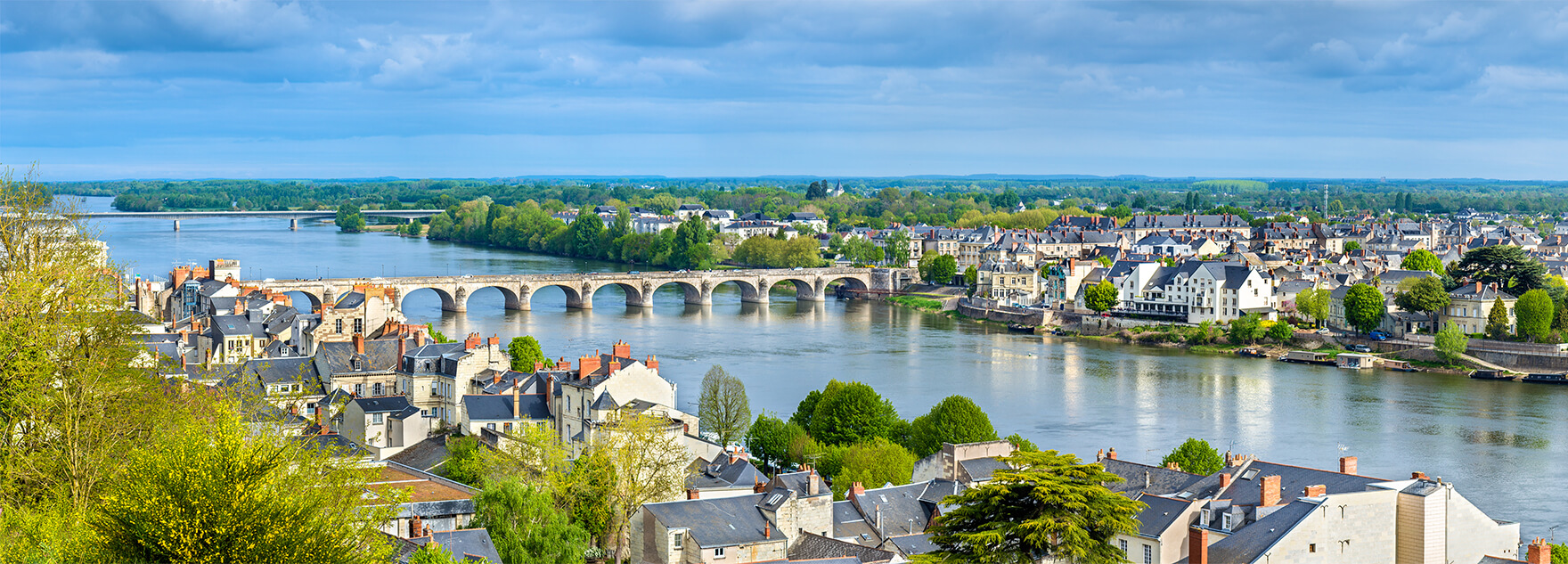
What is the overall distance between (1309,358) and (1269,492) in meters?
31.1

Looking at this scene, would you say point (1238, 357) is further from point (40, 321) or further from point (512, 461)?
point (40, 321)

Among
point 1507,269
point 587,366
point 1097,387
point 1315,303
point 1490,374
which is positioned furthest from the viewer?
point 1315,303

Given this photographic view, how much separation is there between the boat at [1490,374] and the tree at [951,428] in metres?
23.5

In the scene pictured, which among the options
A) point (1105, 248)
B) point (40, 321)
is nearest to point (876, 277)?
point (1105, 248)

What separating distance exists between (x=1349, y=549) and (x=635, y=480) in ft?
25.9

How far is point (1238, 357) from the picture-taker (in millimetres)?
46500

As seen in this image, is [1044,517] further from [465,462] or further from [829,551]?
[465,462]

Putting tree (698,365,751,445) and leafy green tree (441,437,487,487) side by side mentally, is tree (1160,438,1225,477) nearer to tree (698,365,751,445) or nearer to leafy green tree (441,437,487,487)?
tree (698,365,751,445)

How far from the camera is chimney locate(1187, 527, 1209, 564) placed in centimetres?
1561

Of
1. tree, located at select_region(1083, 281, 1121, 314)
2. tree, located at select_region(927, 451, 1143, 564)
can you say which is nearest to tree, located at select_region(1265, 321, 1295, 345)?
tree, located at select_region(1083, 281, 1121, 314)

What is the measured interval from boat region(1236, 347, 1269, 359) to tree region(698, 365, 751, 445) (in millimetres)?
24817

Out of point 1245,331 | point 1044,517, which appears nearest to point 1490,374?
point 1245,331

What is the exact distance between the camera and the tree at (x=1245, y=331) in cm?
4834

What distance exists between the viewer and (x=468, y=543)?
1501 centimetres
